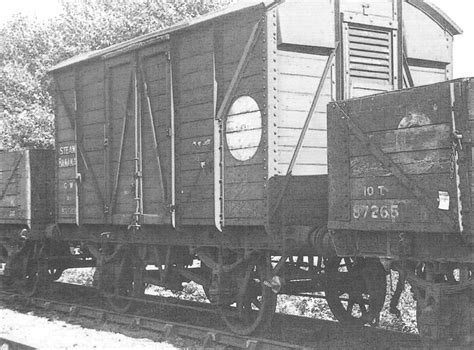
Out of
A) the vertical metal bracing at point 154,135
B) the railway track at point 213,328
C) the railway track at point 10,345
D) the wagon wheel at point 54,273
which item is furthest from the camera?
the wagon wheel at point 54,273

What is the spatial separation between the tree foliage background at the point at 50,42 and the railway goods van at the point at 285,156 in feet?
49.7

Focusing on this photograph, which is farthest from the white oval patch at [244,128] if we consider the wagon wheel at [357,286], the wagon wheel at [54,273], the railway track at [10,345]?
the wagon wheel at [54,273]

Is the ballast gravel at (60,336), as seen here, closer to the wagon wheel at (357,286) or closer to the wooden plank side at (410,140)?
the wagon wheel at (357,286)

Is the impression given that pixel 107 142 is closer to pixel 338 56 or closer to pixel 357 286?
pixel 338 56

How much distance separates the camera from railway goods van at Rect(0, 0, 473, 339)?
632 cm

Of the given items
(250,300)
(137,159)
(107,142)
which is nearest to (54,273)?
(107,142)

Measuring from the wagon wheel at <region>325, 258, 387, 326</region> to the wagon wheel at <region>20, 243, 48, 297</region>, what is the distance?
245 inches

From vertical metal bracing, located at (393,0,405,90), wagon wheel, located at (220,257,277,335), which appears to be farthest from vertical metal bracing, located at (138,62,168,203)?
vertical metal bracing, located at (393,0,405,90)

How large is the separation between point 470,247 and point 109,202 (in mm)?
6035

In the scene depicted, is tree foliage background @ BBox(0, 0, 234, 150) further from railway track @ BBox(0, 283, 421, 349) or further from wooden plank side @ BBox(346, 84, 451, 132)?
wooden plank side @ BBox(346, 84, 451, 132)

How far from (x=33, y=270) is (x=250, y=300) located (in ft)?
19.9

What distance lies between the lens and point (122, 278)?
10906 millimetres

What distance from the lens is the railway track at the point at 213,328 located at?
316 inches


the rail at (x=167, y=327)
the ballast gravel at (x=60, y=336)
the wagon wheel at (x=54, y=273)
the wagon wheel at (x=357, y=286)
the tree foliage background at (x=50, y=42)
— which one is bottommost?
the ballast gravel at (x=60, y=336)
